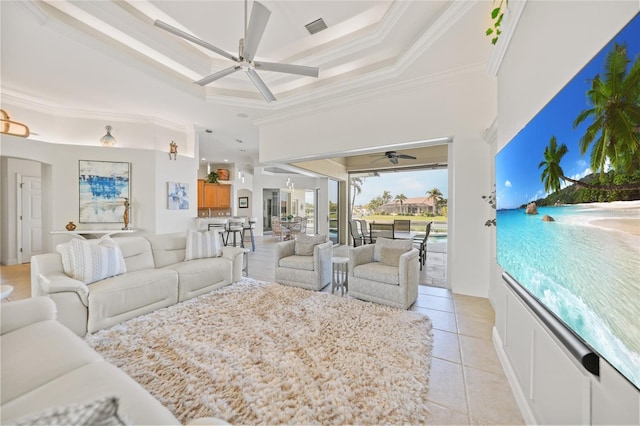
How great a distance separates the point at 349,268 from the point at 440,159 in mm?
4948

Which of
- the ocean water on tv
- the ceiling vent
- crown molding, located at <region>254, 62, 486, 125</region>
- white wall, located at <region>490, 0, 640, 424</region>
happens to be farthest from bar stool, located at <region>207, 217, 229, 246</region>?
the ocean water on tv

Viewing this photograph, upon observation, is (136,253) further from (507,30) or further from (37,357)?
(507,30)

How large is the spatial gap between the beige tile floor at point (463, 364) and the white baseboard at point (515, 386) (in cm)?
4

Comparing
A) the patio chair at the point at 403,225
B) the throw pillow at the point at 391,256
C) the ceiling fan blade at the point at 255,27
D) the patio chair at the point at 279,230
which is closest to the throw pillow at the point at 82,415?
the ceiling fan blade at the point at 255,27

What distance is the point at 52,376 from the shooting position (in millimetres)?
1188

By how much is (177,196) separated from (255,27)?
467cm

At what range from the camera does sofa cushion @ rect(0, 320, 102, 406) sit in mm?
1147

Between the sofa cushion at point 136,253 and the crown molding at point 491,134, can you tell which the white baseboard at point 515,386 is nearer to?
the crown molding at point 491,134

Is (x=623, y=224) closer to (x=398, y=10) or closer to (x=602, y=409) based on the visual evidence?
(x=602, y=409)

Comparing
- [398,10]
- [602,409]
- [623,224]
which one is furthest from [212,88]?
[602,409]

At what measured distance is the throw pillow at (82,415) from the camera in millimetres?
464

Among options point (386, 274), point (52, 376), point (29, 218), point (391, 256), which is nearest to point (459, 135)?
point (391, 256)

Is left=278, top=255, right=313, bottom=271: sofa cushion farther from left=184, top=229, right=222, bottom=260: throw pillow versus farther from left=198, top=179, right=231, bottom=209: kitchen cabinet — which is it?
left=198, top=179, right=231, bottom=209: kitchen cabinet

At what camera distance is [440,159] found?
22.3 ft
